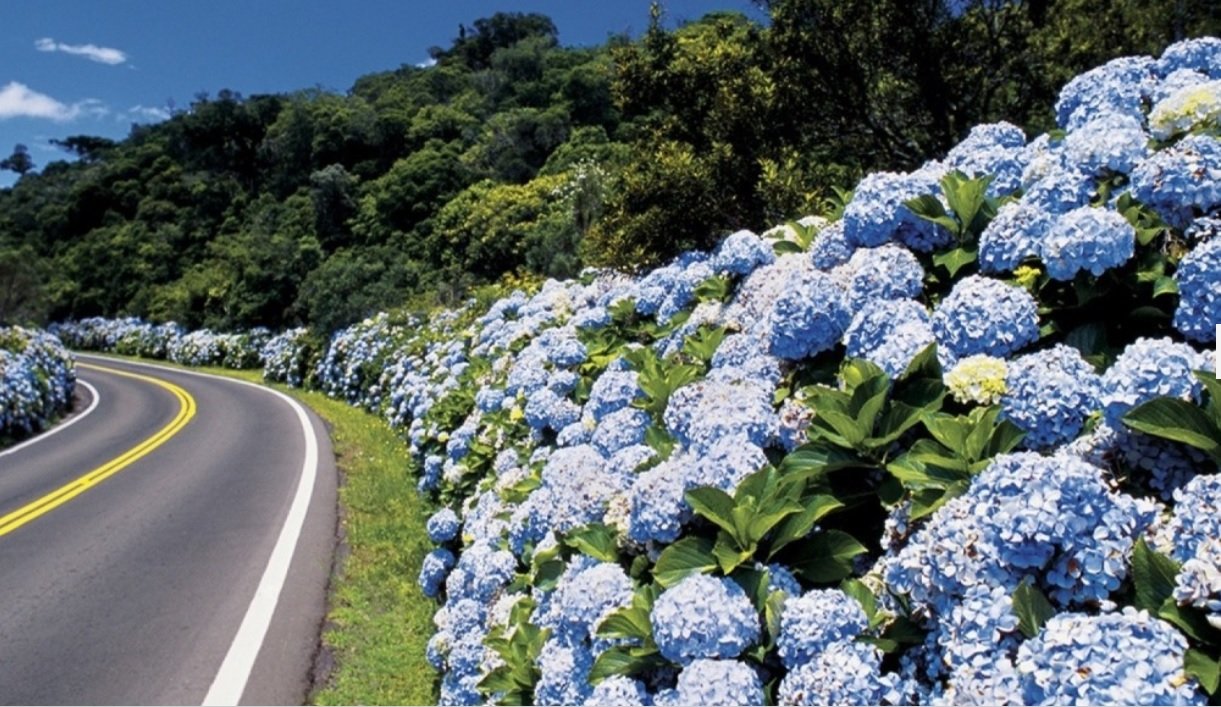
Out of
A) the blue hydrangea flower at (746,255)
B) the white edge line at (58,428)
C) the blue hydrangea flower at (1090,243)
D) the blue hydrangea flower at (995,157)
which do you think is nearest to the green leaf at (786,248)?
the blue hydrangea flower at (746,255)

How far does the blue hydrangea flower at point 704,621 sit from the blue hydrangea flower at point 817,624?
104mm

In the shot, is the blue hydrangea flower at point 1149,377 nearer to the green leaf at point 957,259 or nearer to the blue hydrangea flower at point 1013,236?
the blue hydrangea flower at point 1013,236

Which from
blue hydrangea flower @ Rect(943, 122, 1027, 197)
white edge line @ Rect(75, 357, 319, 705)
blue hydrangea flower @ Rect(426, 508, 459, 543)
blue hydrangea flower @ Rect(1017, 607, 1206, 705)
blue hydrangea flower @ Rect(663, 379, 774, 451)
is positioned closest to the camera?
blue hydrangea flower @ Rect(1017, 607, 1206, 705)

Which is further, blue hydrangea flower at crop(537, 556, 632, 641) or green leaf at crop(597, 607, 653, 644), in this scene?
blue hydrangea flower at crop(537, 556, 632, 641)

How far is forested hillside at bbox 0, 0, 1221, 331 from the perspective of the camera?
322 inches

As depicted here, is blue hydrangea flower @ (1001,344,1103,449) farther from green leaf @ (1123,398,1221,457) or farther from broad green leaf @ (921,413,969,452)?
green leaf @ (1123,398,1221,457)

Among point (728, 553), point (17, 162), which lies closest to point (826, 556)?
point (728, 553)

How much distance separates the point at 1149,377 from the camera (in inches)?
78.4

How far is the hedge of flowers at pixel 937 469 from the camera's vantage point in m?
1.78

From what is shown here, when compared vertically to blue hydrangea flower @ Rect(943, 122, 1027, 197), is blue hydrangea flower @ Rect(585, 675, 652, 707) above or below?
below

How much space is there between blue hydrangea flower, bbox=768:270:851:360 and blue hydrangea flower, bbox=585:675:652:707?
4.40ft

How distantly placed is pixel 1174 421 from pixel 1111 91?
6.66ft

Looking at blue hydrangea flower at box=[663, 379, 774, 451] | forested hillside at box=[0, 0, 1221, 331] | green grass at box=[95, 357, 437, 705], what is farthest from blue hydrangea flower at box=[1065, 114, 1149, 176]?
green grass at box=[95, 357, 437, 705]

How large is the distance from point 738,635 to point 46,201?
84.1 metres
